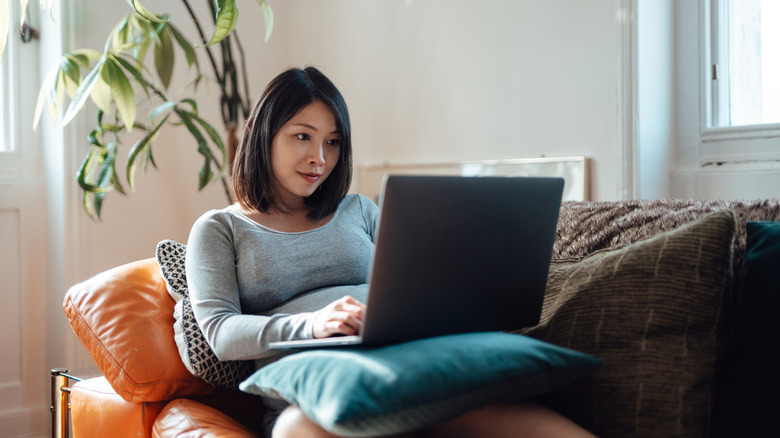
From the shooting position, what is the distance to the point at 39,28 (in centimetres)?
252

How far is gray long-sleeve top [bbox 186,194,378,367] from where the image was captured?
121 centimetres

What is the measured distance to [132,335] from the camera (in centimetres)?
138

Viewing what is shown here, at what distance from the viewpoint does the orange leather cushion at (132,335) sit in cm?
135

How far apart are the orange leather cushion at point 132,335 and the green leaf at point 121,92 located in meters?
0.69

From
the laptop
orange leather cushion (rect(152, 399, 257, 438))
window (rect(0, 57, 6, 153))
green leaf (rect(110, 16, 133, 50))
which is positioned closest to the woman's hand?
the laptop

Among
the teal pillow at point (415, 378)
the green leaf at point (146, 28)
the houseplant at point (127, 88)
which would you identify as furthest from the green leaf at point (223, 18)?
the teal pillow at point (415, 378)

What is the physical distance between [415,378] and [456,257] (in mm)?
200

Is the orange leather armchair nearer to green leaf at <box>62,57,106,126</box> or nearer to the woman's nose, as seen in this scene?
the woman's nose

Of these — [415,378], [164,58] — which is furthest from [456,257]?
[164,58]

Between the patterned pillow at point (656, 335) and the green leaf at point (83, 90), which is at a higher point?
the green leaf at point (83, 90)

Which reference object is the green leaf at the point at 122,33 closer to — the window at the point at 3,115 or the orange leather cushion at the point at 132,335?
the window at the point at 3,115

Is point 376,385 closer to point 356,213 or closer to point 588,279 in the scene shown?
point 588,279

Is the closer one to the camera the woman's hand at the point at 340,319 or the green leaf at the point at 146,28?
the woman's hand at the point at 340,319

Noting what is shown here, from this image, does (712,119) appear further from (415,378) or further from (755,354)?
(415,378)
